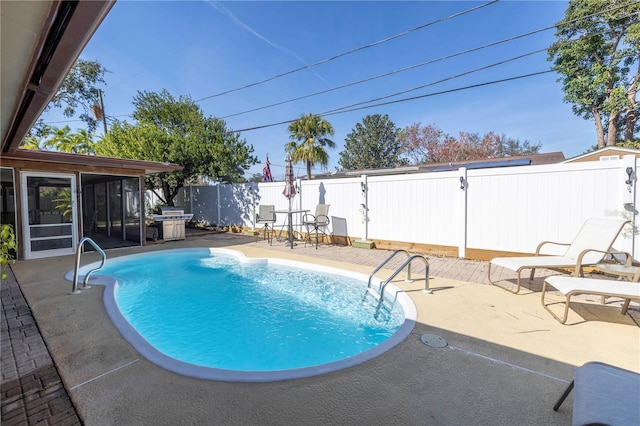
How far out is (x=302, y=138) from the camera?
14.9 meters

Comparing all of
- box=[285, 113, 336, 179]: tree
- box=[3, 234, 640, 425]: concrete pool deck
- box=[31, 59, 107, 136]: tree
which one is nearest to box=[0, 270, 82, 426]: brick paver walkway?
box=[3, 234, 640, 425]: concrete pool deck

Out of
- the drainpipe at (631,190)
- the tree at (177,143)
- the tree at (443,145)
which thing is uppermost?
the tree at (443,145)

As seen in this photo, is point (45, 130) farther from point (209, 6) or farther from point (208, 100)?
point (209, 6)

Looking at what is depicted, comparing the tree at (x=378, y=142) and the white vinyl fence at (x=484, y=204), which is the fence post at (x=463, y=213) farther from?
the tree at (x=378, y=142)

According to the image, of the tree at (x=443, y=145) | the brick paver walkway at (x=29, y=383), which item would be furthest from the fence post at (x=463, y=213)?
the tree at (x=443, y=145)

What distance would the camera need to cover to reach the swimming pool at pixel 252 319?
9.61 ft

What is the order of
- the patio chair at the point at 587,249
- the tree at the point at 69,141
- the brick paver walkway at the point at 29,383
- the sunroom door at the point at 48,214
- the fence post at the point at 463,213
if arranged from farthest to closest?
the tree at the point at 69,141
the sunroom door at the point at 48,214
the fence post at the point at 463,213
the patio chair at the point at 587,249
the brick paver walkway at the point at 29,383

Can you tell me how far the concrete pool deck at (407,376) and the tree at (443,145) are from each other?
24228 mm

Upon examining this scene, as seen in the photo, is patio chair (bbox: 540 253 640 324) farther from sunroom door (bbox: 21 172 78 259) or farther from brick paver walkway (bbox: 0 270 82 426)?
sunroom door (bbox: 21 172 78 259)

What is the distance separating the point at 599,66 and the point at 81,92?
2788cm

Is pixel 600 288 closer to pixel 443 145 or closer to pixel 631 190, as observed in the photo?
pixel 631 190

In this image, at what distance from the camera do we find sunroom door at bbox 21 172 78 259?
23.4 ft

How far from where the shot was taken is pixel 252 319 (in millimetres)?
4227

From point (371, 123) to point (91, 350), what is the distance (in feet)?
95.1
